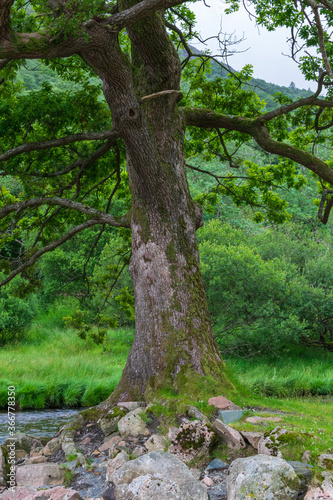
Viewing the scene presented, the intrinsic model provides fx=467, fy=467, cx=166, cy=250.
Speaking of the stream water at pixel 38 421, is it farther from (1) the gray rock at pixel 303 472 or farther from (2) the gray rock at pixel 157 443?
(1) the gray rock at pixel 303 472

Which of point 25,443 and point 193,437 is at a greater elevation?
point 193,437

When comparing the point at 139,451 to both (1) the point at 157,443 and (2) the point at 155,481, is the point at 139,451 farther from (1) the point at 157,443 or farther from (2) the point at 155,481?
(2) the point at 155,481

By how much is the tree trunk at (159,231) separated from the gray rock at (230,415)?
2.03ft

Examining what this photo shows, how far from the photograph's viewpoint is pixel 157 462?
14.3ft

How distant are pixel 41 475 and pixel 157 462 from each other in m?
1.49

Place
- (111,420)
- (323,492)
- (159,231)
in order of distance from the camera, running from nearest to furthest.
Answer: (323,492) → (111,420) → (159,231)

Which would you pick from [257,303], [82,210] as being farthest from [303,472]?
[257,303]

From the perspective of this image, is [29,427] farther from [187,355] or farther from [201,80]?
[201,80]

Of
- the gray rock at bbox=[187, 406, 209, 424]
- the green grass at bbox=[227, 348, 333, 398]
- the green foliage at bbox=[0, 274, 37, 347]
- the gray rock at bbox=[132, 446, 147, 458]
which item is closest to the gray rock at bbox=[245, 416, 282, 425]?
the gray rock at bbox=[187, 406, 209, 424]

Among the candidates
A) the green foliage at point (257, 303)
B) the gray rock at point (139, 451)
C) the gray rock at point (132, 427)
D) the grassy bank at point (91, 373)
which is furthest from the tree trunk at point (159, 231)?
the green foliage at point (257, 303)

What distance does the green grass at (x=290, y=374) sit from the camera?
583 inches

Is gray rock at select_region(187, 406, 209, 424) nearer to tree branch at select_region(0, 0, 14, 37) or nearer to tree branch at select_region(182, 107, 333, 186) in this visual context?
tree branch at select_region(0, 0, 14, 37)

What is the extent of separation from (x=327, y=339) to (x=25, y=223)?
50.5 feet

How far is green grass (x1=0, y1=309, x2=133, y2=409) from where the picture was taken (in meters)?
13.3
